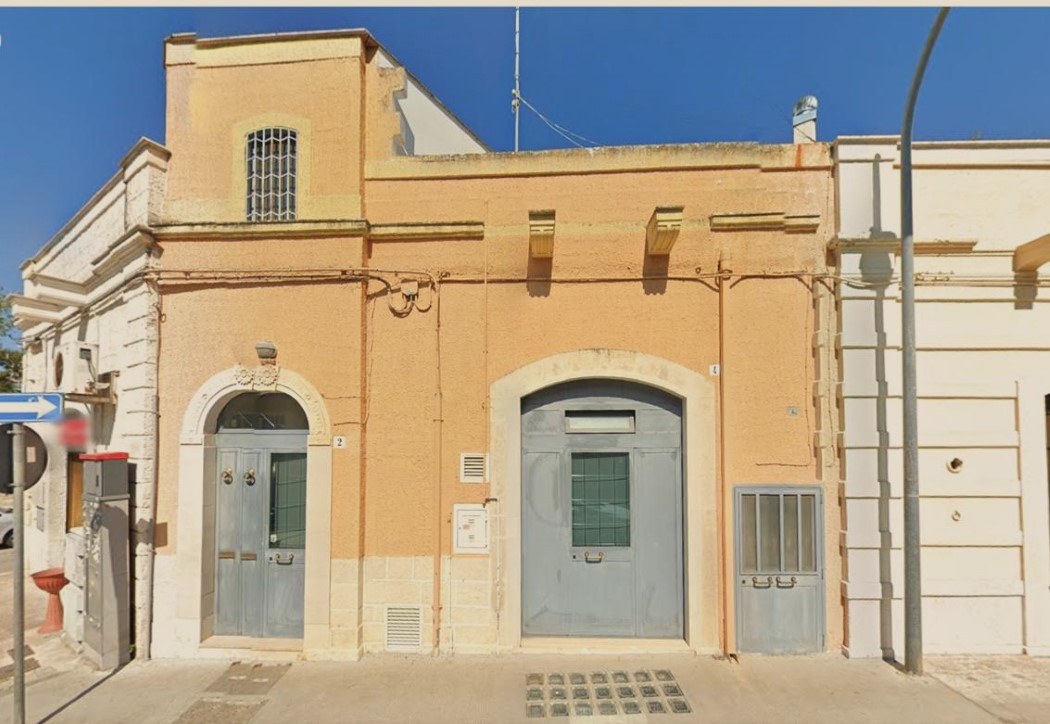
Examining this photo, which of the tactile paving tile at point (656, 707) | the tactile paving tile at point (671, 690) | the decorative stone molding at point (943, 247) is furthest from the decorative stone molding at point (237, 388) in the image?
the decorative stone molding at point (943, 247)

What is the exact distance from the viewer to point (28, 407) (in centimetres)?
426

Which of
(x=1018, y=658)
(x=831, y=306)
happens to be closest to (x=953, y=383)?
(x=831, y=306)

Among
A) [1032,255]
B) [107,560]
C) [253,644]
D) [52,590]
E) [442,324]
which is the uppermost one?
[1032,255]

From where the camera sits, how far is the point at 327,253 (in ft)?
19.8

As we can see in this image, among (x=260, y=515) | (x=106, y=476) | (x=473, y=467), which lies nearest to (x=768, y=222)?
(x=473, y=467)

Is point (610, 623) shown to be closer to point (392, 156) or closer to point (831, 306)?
point (831, 306)

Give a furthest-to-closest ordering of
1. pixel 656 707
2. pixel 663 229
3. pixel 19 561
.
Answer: pixel 663 229 → pixel 656 707 → pixel 19 561

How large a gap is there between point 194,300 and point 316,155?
2169 millimetres

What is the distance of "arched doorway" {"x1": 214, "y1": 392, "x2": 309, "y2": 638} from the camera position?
611 centimetres

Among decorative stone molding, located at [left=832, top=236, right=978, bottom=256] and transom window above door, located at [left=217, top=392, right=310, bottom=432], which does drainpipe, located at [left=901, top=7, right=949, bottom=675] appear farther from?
transom window above door, located at [left=217, top=392, right=310, bottom=432]

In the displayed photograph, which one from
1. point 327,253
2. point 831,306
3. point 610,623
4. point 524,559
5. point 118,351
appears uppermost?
point 327,253

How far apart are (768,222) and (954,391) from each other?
2.69m

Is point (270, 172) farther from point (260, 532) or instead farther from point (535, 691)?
point (535, 691)

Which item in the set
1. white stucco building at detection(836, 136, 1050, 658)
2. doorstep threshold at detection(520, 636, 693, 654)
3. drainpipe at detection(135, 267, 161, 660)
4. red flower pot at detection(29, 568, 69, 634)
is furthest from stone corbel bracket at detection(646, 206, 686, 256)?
red flower pot at detection(29, 568, 69, 634)
